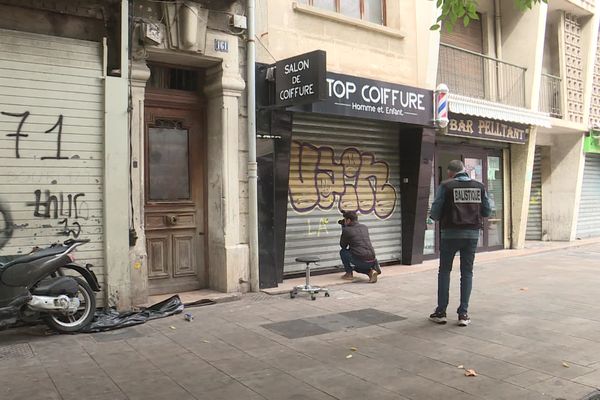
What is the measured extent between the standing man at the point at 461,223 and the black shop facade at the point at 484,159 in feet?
16.5

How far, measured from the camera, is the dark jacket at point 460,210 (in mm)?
6281

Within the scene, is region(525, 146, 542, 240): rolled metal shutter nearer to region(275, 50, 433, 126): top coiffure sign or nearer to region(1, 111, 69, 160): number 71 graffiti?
region(275, 50, 433, 126): top coiffure sign

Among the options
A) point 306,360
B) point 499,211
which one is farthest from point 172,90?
point 499,211

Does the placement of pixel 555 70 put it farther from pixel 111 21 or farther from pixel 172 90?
pixel 111 21

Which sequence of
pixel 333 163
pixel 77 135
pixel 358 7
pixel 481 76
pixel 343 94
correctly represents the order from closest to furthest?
pixel 77 135, pixel 343 94, pixel 333 163, pixel 358 7, pixel 481 76

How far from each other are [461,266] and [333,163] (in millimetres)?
4257

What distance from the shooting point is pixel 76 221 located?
662 cm

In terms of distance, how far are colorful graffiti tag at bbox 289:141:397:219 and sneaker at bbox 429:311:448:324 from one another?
3718 mm

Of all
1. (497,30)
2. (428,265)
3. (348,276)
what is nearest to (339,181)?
(348,276)

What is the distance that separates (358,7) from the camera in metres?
10.4

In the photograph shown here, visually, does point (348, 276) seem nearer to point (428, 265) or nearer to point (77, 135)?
point (428, 265)

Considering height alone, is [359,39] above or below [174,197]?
above

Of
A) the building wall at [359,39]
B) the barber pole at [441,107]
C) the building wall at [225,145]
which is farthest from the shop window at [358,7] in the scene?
the building wall at [225,145]

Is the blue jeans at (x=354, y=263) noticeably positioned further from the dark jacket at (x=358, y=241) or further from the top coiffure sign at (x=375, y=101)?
the top coiffure sign at (x=375, y=101)
